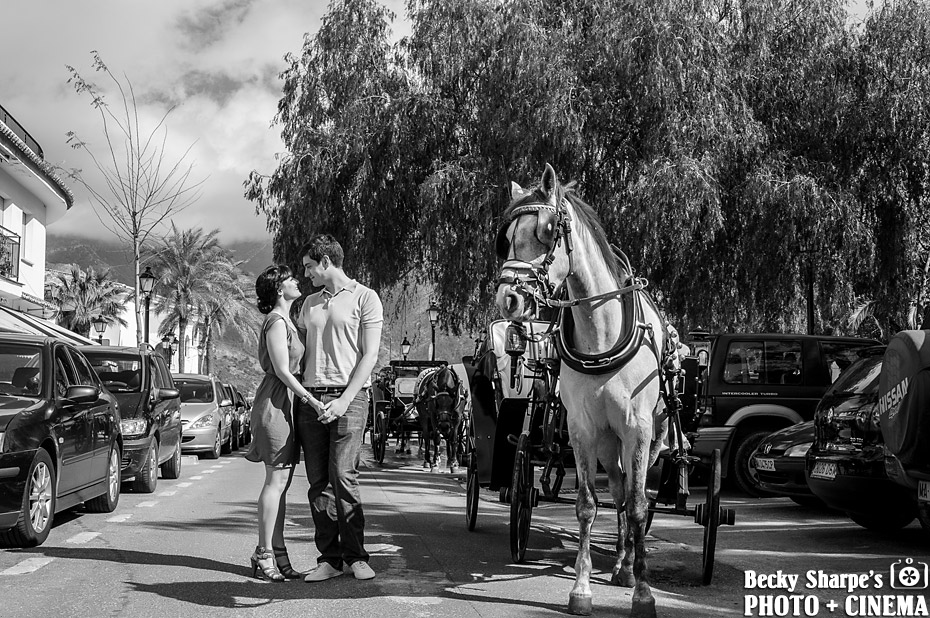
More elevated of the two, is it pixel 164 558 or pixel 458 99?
pixel 458 99

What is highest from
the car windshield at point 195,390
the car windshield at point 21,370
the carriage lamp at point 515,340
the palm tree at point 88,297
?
the palm tree at point 88,297

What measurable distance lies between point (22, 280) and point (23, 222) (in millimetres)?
2077

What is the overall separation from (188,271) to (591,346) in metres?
53.5

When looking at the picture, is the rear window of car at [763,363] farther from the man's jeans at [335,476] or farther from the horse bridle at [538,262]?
the man's jeans at [335,476]

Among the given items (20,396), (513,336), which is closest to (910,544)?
(513,336)

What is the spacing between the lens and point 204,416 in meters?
20.9

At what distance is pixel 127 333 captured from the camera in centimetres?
6881

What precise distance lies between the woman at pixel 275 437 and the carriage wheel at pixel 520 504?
1579 mm

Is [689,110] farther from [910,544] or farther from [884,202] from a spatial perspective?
[910,544]

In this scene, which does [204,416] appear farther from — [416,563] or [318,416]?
[318,416]

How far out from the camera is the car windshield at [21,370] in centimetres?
862

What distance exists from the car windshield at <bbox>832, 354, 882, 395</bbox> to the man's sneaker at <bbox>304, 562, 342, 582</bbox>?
4819 millimetres

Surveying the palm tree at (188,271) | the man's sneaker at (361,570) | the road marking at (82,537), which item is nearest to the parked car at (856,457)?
the man's sneaker at (361,570)

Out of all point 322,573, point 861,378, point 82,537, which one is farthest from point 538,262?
point 82,537
